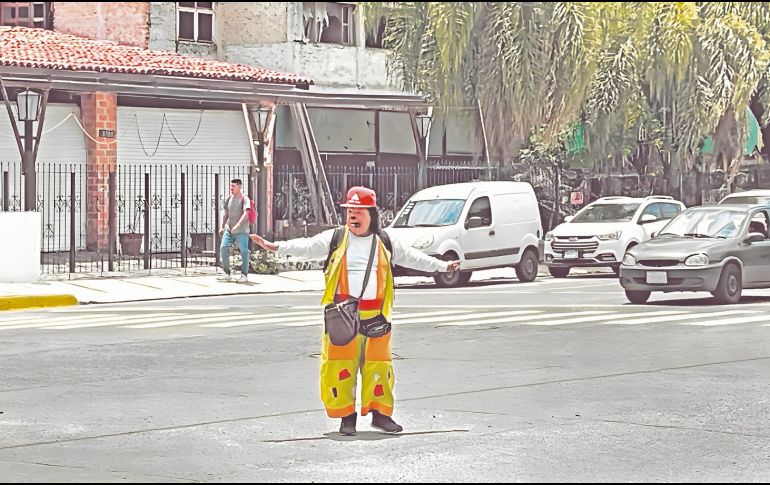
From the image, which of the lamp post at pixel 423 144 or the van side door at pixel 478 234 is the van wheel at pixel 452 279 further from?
the lamp post at pixel 423 144

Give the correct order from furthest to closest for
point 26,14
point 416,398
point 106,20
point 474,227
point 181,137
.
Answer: point 26,14, point 106,20, point 181,137, point 474,227, point 416,398

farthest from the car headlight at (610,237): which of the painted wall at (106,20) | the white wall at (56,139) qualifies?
the painted wall at (106,20)

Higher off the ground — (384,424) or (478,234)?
(478,234)

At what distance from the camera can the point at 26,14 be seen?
1547 inches

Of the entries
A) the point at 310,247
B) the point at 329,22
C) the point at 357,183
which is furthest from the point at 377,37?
the point at 310,247

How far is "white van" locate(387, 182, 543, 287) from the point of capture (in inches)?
1078

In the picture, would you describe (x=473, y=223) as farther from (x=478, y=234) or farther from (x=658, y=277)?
(x=658, y=277)

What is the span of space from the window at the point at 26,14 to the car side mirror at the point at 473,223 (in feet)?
51.9

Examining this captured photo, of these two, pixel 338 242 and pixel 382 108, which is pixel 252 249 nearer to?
pixel 382 108

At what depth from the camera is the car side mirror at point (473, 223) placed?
2783cm

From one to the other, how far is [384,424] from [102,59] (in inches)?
936

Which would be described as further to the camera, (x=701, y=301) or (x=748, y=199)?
(x=748, y=199)

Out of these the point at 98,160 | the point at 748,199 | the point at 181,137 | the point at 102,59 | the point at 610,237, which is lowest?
the point at 610,237

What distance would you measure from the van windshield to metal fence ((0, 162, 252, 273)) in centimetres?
430
